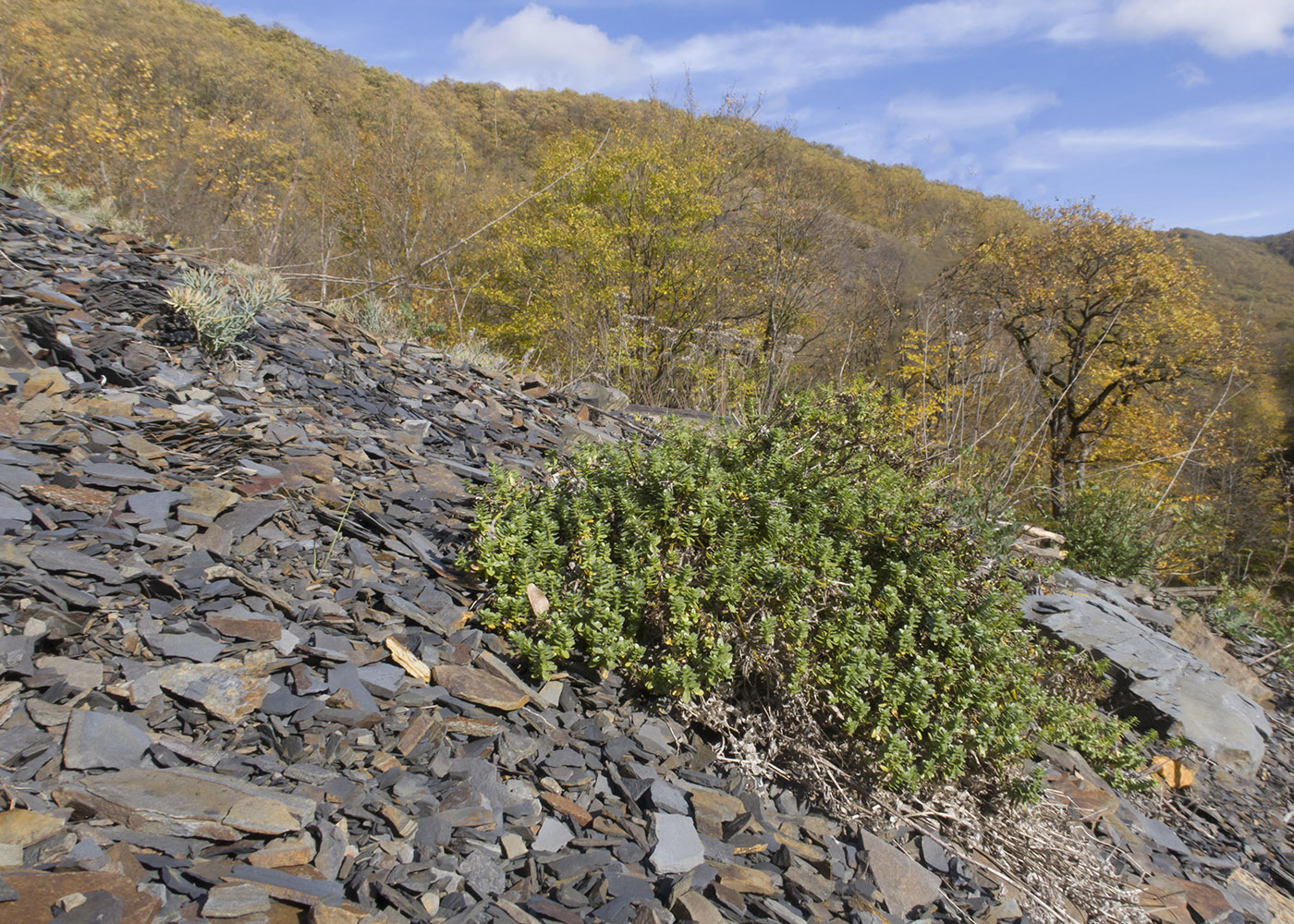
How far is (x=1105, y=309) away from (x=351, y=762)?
18.7m

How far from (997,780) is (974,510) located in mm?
1853

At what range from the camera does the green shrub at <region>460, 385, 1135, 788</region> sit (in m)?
2.08

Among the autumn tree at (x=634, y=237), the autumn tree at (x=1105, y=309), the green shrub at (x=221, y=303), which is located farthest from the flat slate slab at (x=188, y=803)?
the autumn tree at (x=1105, y=309)

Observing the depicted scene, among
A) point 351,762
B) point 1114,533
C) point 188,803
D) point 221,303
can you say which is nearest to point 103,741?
point 188,803

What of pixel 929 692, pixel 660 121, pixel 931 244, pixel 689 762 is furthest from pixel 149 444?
pixel 931 244

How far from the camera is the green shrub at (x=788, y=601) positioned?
208cm

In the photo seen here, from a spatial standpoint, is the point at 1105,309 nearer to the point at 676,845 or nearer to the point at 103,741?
the point at 676,845

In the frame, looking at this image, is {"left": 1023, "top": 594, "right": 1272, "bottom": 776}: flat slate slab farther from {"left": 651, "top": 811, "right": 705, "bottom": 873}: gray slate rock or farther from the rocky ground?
{"left": 651, "top": 811, "right": 705, "bottom": 873}: gray slate rock

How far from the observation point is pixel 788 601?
7.14 ft

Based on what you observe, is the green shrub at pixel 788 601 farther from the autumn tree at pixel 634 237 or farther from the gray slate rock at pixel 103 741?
the autumn tree at pixel 634 237

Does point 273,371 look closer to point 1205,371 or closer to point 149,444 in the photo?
point 149,444

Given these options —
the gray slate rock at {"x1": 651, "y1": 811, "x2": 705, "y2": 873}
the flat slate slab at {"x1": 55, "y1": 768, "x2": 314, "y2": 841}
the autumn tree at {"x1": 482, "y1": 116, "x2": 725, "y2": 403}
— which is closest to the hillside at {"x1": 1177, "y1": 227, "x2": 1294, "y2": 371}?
the autumn tree at {"x1": 482, "y1": 116, "x2": 725, "y2": 403}

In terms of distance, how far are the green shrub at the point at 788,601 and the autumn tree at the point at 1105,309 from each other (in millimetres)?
14284

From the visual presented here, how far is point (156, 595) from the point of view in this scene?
1.97 m
